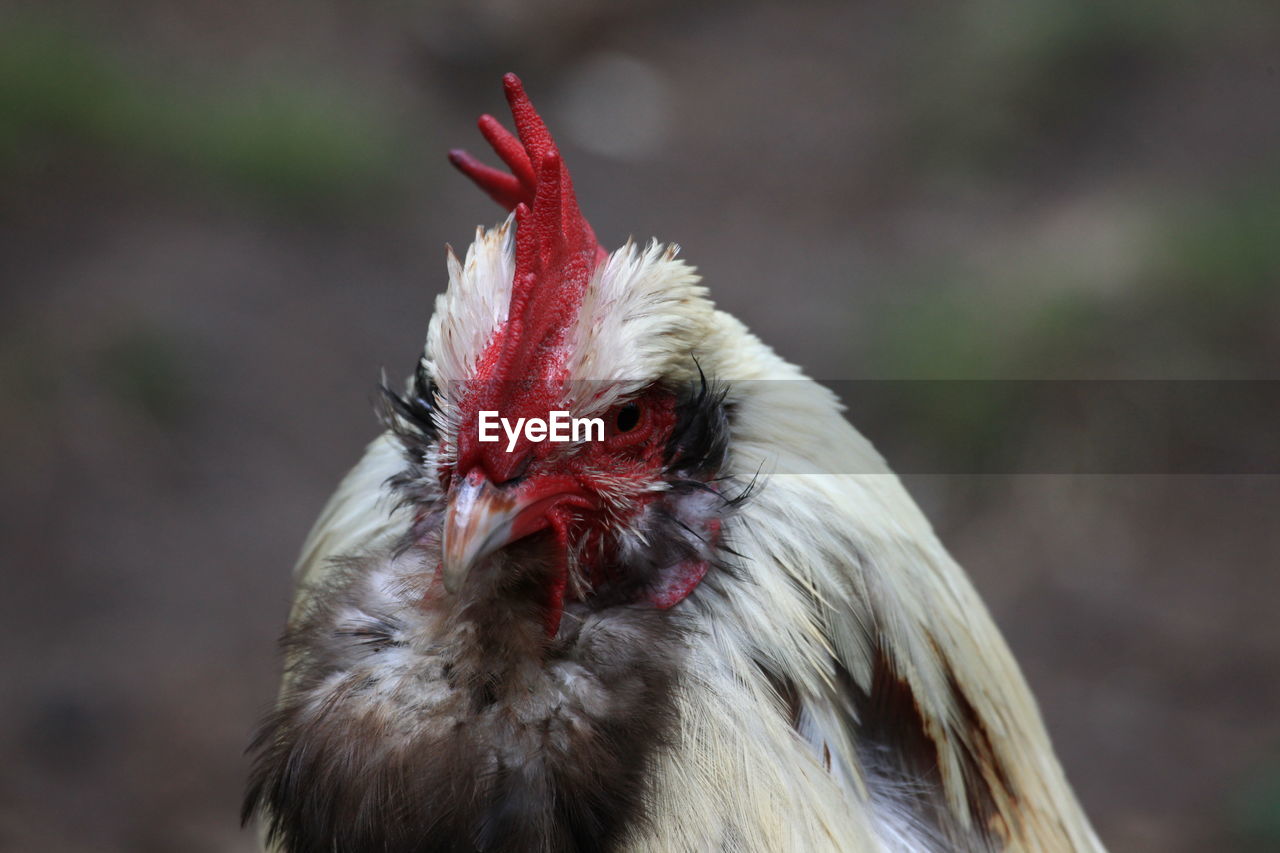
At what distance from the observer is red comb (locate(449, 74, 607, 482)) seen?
1682 millimetres

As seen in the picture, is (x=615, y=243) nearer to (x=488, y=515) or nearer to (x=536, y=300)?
(x=536, y=300)

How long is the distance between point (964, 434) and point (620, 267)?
397cm

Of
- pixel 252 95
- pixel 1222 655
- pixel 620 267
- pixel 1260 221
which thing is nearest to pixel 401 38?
pixel 252 95

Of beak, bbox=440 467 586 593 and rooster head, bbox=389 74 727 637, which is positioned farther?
rooster head, bbox=389 74 727 637

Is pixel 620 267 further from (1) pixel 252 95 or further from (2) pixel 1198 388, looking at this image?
(1) pixel 252 95

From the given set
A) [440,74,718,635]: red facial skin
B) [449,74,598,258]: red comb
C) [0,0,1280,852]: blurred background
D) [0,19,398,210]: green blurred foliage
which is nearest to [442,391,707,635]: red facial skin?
[440,74,718,635]: red facial skin

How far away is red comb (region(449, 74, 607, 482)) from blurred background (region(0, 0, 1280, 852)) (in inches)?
122

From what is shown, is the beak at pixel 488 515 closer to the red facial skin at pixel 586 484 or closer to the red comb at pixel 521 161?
the red facial skin at pixel 586 484

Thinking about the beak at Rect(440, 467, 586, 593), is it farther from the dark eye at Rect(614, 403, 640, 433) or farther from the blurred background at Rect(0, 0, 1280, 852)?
the blurred background at Rect(0, 0, 1280, 852)

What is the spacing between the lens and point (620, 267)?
1.79 meters

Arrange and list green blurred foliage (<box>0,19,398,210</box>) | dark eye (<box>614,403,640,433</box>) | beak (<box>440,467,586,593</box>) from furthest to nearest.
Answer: green blurred foliage (<box>0,19,398,210</box>), dark eye (<box>614,403,640,433</box>), beak (<box>440,467,586,593</box>)

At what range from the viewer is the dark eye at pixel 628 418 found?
1788mm

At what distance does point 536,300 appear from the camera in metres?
1.74

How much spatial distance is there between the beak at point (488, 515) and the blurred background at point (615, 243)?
3.03 metres
